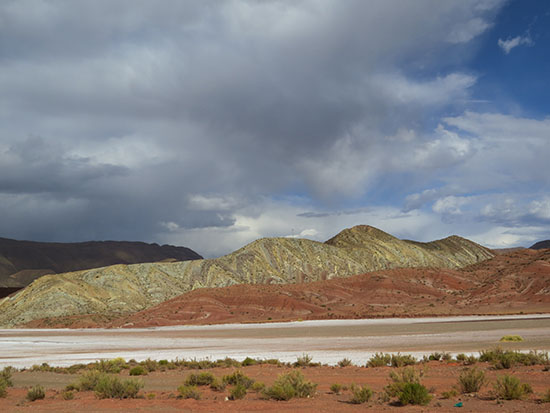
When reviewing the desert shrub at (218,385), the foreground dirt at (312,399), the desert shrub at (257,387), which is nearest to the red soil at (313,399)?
the foreground dirt at (312,399)

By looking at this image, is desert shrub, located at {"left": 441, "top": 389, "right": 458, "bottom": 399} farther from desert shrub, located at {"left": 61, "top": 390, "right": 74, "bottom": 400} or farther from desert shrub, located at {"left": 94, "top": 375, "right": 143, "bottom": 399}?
desert shrub, located at {"left": 61, "top": 390, "right": 74, "bottom": 400}

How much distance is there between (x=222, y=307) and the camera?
93.2m

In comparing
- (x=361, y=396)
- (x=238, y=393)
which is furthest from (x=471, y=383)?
(x=238, y=393)

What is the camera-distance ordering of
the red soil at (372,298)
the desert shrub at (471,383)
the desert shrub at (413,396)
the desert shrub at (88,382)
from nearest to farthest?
1. the desert shrub at (413,396)
2. the desert shrub at (471,383)
3. the desert shrub at (88,382)
4. the red soil at (372,298)

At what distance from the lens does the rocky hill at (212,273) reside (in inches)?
3920

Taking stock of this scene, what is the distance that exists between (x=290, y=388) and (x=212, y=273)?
342 ft

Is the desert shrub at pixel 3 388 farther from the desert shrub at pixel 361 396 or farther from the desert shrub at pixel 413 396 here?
the desert shrub at pixel 413 396

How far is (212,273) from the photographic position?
118 metres

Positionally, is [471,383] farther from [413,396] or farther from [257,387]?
[257,387]

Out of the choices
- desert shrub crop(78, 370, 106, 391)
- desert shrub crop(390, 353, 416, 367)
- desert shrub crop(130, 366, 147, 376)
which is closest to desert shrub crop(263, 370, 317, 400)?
desert shrub crop(78, 370, 106, 391)

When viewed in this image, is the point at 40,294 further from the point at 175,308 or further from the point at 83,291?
the point at 175,308

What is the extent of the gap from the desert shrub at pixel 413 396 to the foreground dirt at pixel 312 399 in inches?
8.8

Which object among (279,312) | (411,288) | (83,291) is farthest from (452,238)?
(83,291)

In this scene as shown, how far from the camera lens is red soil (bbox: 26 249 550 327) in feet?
277
